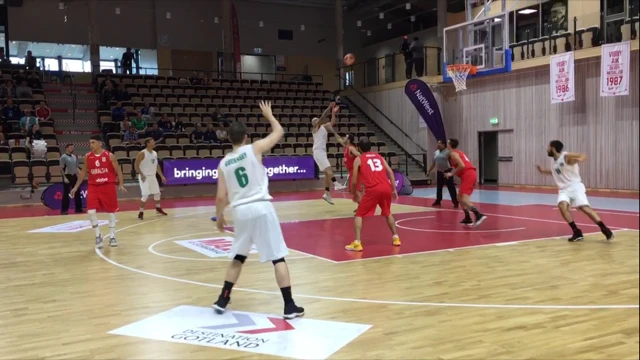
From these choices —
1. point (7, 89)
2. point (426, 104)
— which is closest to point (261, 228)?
point (426, 104)

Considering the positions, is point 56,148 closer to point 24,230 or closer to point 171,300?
point 24,230

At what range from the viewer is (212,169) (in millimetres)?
20031

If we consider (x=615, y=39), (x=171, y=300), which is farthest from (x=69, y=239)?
(x=615, y=39)

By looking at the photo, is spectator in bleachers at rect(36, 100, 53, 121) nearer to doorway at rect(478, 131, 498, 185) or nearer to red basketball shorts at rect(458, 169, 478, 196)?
red basketball shorts at rect(458, 169, 478, 196)

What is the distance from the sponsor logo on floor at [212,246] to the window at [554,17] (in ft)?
50.6

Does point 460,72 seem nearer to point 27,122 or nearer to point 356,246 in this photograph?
point 356,246

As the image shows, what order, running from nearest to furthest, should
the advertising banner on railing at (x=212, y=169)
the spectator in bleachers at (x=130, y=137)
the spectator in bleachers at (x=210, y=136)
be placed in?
1. the advertising banner on railing at (x=212, y=169)
2. the spectator in bleachers at (x=130, y=137)
3. the spectator in bleachers at (x=210, y=136)

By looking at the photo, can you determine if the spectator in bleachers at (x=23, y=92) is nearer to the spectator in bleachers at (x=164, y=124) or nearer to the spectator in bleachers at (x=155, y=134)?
the spectator in bleachers at (x=164, y=124)

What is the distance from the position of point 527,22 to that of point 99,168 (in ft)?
61.1

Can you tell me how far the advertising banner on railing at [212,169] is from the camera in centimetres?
1938

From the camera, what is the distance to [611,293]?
19.2 ft

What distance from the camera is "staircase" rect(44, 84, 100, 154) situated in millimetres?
21641

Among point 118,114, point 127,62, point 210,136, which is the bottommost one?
point 210,136

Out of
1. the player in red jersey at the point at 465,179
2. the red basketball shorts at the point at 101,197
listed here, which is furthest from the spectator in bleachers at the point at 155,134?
the player in red jersey at the point at 465,179
